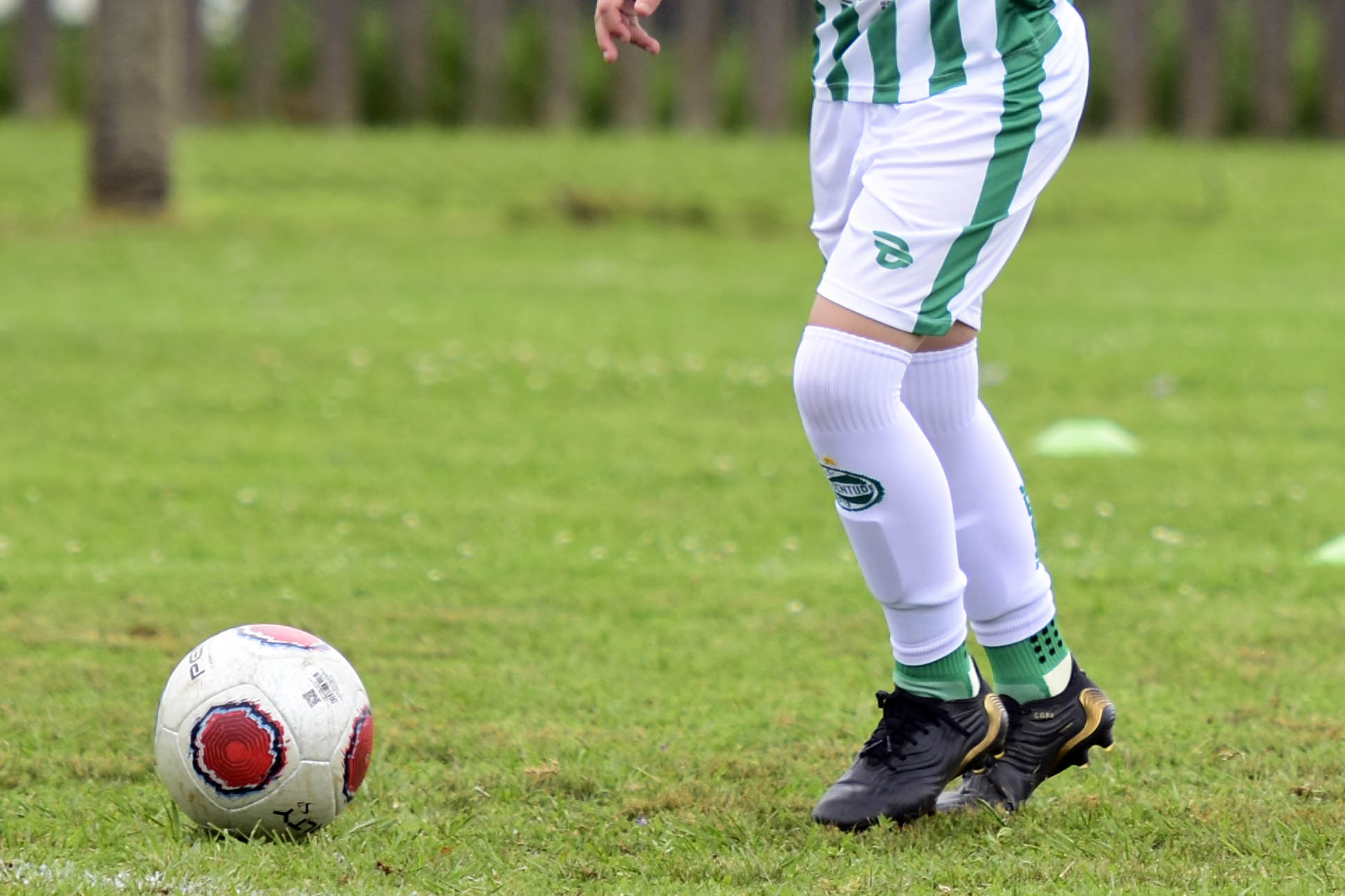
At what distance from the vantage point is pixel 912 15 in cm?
302

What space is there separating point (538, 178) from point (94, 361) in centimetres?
927

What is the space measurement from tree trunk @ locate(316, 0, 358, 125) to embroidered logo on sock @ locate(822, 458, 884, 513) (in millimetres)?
18260

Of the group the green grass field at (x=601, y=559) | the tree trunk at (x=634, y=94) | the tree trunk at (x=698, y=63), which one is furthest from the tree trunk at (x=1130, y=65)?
the green grass field at (x=601, y=559)

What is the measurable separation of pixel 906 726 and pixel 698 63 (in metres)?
18.6

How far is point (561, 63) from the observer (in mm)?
21000

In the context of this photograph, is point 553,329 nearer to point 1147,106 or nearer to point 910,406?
point 910,406

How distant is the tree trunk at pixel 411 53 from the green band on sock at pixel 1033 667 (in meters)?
18.3

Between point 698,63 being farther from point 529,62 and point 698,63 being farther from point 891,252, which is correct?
point 891,252

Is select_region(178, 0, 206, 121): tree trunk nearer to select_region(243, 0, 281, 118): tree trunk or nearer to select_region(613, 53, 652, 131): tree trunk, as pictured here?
select_region(243, 0, 281, 118): tree trunk

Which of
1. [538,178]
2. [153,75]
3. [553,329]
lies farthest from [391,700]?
[538,178]


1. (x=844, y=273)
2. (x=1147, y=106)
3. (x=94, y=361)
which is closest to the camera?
(x=844, y=273)

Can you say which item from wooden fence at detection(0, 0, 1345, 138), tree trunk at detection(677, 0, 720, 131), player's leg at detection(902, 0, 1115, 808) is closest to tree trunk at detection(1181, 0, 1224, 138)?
wooden fence at detection(0, 0, 1345, 138)

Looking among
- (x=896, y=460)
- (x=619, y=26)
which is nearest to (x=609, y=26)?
(x=619, y=26)

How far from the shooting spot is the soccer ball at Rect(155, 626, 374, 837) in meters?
3.01
